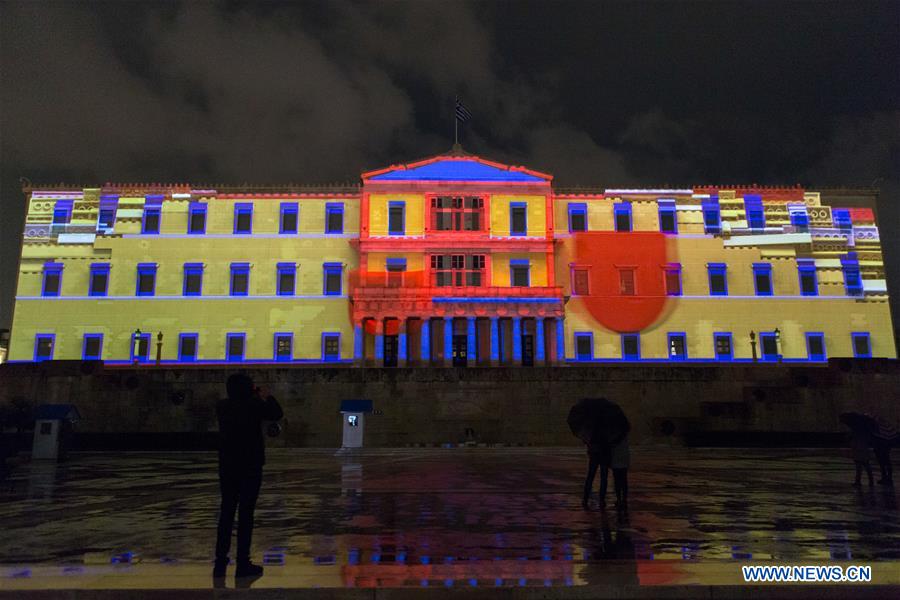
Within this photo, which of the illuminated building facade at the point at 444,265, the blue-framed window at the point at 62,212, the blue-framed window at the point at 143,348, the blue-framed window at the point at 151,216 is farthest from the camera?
the blue-framed window at the point at 151,216

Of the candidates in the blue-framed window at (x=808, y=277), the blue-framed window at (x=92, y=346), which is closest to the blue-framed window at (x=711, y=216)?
the blue-framed window at (x=808, y=277)

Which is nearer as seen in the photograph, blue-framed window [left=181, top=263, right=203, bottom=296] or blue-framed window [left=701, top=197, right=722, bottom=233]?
blue-framed window [left=181, top=263, right=203, bottom=296]

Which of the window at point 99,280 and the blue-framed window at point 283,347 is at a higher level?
the window at point 99,280

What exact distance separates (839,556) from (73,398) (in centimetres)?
3123

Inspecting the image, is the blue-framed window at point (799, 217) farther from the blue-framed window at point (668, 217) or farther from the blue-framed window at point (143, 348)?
the blue-framed window at point (143, 348)

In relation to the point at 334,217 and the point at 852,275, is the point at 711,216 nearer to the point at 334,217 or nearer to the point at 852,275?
the point at 852,275

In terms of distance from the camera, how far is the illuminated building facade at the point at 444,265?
44250 mm

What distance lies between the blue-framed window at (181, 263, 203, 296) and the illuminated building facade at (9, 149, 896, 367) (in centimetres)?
16

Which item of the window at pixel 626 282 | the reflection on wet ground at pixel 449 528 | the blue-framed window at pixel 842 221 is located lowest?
the reflection on wet ground at pixel 449 528

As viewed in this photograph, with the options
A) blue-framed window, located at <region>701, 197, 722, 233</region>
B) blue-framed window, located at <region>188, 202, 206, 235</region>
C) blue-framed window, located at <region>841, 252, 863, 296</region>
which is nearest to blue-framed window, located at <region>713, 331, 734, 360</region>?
blue-framed window, located at <region>701, 197, 722, 233</region>

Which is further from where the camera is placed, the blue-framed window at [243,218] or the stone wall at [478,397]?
the blue-framed window at [243,218]

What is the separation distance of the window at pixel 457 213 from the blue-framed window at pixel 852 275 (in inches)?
1032

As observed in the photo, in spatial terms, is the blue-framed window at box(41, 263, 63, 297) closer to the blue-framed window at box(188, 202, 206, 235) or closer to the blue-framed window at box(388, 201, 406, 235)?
the blue-framed window at box(188, 202, 206, 235)

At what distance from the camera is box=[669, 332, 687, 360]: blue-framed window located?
4459cm
